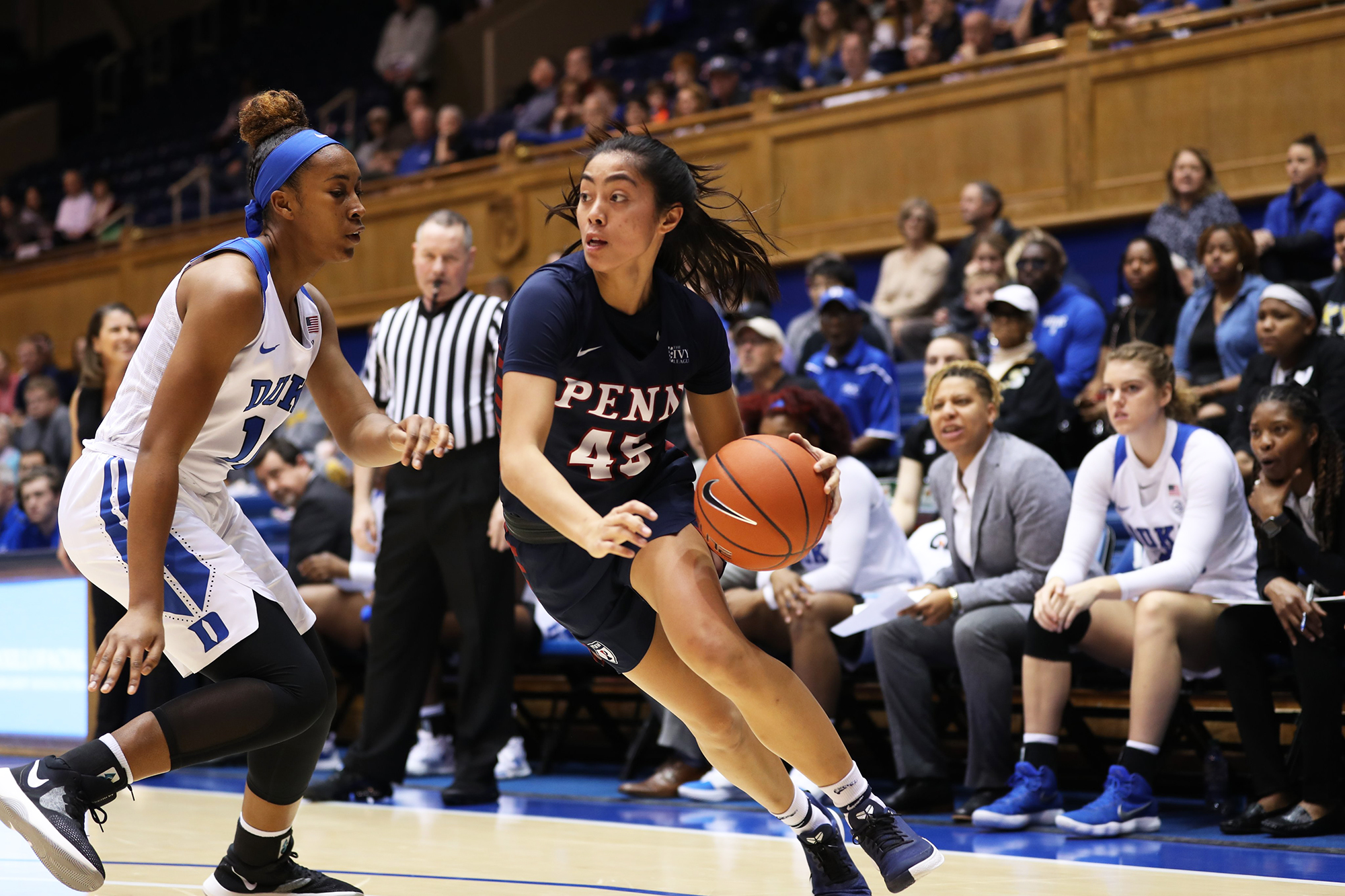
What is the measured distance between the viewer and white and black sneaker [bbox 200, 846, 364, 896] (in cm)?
317

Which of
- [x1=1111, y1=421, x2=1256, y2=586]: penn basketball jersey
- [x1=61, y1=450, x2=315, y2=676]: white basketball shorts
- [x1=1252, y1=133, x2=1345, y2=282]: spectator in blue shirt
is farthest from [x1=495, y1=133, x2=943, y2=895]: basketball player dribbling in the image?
[x1=1252, y1=133, x2=1345, y2=282]: spectator in blue shirt

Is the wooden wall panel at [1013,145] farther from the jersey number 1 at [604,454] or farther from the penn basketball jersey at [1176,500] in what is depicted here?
the jersey number 1 at [604,454]

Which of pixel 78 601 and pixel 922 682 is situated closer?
pixel 922 682

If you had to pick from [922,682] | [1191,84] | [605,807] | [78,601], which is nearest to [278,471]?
[78,601]

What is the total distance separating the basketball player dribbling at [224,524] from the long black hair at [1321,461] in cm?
283

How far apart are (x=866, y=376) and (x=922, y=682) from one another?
2220 millimetres

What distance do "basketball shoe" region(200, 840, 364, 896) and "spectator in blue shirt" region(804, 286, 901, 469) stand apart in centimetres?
382

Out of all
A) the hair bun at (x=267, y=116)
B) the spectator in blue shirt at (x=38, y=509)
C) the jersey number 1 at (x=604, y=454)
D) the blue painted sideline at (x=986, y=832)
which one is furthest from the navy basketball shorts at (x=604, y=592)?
the spectator in blue shirt at (x=38, y=509)

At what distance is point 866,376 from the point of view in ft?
21.8

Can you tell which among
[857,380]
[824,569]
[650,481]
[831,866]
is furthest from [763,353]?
[831,866]

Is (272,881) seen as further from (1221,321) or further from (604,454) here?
(1221,321)

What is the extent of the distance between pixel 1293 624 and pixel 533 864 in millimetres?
2372

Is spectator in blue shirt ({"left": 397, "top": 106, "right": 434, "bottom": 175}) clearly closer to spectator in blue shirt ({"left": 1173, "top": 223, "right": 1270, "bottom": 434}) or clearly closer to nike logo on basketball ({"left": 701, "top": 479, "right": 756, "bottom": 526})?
spectator in blue shirt ({"left": 1173, "top": 223, "right": 1270, "bottom": 434})

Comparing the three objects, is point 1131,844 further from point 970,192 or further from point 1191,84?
point 1191,84
